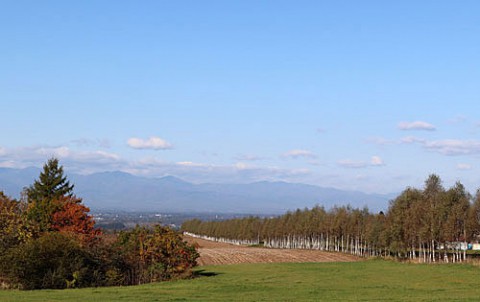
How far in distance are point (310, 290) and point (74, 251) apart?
23.0m

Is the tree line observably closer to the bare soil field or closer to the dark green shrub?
the dark green shrub

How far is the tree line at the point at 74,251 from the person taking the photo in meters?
51.8

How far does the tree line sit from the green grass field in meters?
4.93

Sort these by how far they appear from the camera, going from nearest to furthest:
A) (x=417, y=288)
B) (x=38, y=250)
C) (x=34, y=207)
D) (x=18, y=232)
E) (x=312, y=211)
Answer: (x=417, y=288) → (x=38, y=250) → (x=18, y=232) → (x=34, y=207) → (x=312, y=211)

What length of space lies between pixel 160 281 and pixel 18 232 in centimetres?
1568

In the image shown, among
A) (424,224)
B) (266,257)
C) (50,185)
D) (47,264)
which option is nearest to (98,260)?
(47,264)

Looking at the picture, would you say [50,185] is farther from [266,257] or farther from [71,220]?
[266,257]

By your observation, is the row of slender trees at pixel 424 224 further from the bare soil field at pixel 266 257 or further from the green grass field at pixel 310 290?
the green grass field at pixel 310 290

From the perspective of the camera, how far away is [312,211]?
555 ft

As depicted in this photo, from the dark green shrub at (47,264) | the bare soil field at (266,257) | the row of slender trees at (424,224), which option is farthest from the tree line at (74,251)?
the row of slender trees at (424,224)

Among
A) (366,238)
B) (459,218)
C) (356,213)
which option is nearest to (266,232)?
(356,213)

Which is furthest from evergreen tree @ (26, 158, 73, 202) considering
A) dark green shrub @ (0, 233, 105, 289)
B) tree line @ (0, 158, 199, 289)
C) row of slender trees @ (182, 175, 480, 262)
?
row of slender trees @ (182, 175, 480, 262)

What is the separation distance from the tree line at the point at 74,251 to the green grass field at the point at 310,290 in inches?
194

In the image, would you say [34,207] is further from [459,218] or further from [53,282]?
[459,218]
